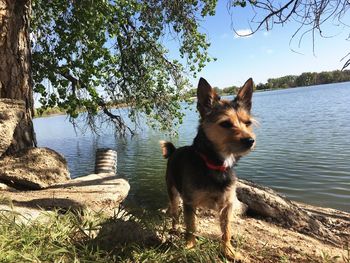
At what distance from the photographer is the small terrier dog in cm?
398

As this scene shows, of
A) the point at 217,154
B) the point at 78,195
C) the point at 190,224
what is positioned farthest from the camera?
the point at 78,195

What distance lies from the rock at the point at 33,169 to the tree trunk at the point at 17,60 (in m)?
0.40

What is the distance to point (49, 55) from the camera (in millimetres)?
9633

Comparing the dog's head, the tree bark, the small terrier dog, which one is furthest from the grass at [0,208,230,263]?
the tree bark

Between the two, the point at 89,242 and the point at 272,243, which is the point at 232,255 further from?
the point at 89,242

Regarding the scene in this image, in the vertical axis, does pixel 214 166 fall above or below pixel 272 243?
above

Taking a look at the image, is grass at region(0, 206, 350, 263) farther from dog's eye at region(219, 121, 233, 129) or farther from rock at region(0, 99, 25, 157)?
rock at region(0, 99, 25, 157)

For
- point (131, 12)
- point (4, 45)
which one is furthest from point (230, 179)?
point (131, 12)

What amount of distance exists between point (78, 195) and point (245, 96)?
3.42 metres

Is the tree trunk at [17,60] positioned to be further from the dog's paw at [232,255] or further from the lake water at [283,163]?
the dog's paw at [232,255]

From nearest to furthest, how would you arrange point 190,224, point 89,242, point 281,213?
1. point 89,242
2. point 190,224
3. point 281,213

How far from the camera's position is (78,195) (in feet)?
20.3

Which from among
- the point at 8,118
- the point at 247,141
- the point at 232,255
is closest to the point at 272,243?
the point at 232,255

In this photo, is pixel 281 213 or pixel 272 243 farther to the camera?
pixel 281 213
